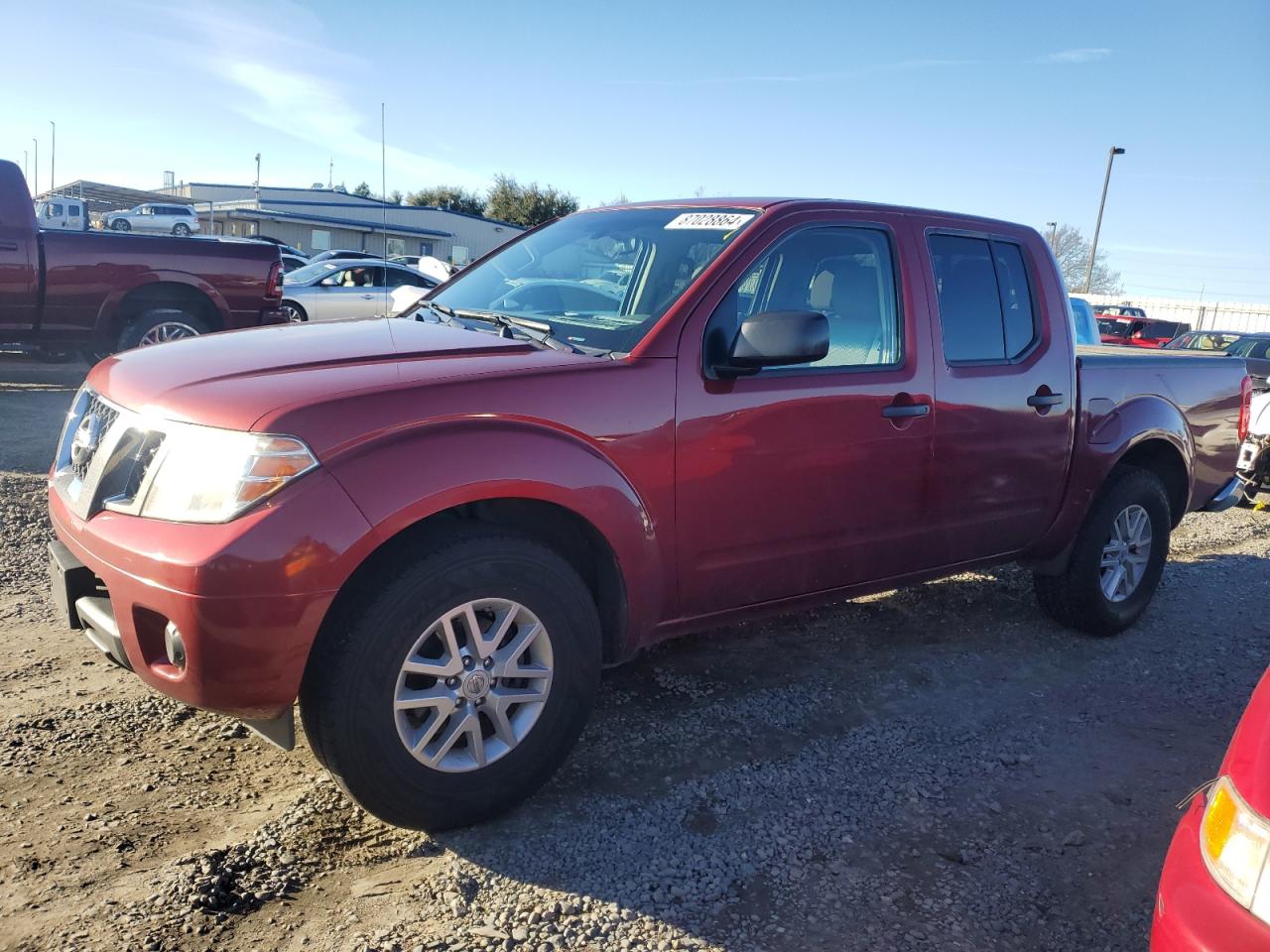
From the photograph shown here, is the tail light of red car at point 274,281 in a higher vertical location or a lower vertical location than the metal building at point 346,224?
lower

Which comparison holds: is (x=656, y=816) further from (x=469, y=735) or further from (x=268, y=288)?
(x=268, y=288)

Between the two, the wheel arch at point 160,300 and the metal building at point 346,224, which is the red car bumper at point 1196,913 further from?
the metal building at point 346,224

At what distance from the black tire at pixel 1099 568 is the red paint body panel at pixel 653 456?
0.52ft

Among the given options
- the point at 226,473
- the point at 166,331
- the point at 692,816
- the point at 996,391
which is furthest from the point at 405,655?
the point at 166,331

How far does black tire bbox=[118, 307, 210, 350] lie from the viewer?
9164mm

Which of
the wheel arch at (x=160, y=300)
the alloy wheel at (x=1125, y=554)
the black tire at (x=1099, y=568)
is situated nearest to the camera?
the black tire at (x=1099, y=568)

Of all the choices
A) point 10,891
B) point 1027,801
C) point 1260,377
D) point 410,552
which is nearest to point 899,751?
point 1027,801

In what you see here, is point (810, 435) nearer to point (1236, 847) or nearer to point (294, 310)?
point (1236, 847)

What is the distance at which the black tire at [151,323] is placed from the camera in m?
9.16

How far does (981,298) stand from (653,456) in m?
1.99

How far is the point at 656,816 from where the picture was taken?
123 inches

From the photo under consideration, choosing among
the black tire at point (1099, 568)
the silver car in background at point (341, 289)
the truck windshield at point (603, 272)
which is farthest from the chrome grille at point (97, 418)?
the silver car in background at point (341, 289)

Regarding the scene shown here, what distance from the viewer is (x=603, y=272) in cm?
381

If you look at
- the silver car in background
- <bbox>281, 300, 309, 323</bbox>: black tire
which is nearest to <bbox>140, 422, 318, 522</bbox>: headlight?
the silver car in background
